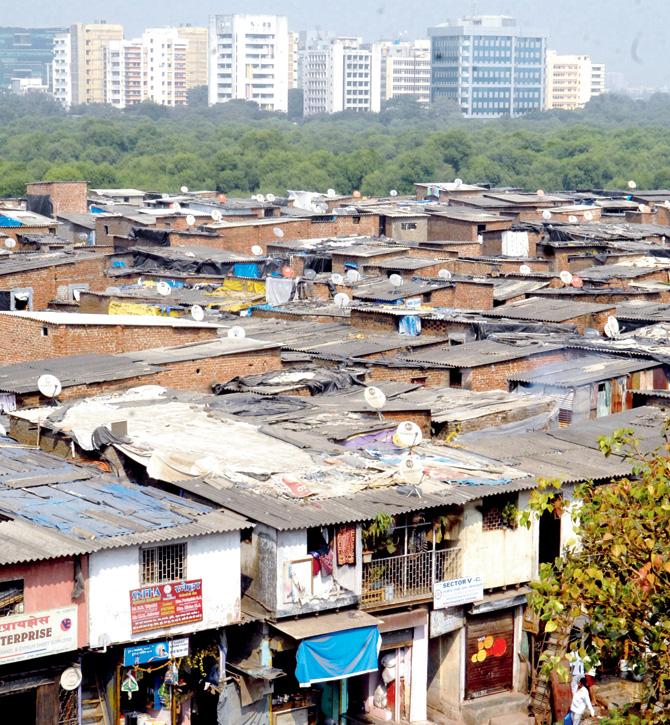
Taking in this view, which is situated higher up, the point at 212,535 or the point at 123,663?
the point at 212,535

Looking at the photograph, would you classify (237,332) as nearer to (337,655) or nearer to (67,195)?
(337,655)

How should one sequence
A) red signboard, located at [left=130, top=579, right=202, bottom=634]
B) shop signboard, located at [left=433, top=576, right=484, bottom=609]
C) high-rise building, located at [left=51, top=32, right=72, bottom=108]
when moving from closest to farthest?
red signboard, located at [left=130, top=579, right=202, bottom=634], shop signboard, located at [left=433, top=576, right=484, bottom=609], high-rise building, located at [left=51, top=32, right=72, bottom=108]

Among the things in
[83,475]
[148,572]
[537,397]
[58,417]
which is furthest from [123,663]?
[537,397]

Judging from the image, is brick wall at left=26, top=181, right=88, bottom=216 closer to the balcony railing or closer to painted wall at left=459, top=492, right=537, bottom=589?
painted wall at left=459, top=492, right=537, bottom=589

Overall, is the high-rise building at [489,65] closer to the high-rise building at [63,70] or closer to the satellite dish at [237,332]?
the high-rise building at [63,70]

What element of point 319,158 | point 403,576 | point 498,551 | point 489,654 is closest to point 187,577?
point 403,576

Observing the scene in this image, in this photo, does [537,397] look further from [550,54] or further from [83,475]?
[550,54]

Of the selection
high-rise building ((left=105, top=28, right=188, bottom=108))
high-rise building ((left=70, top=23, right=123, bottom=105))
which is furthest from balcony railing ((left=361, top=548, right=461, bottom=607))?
high-rise building ((left=70, top=23, right=123, bottom=105))
